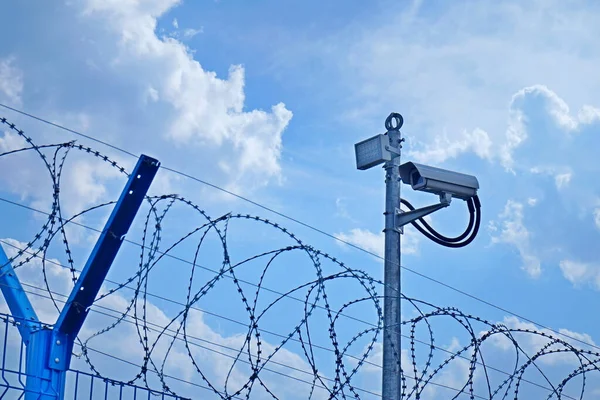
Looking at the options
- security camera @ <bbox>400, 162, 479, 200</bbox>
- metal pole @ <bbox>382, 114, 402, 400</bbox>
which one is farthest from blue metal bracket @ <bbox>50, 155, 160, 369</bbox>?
security camera @ <bbox>400, 162, 479, 200</bbox>

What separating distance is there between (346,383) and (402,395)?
997mm

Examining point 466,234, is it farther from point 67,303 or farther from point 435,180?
point 67,303

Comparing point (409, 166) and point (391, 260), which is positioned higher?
point (409, 166)

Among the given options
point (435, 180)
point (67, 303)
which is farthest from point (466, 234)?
point (67, 303)

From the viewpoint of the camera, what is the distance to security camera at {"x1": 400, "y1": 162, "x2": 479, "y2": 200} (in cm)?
1308

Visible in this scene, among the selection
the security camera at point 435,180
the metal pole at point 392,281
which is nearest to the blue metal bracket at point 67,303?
the metal pole at point 392,281

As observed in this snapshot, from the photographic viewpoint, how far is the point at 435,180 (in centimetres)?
1315

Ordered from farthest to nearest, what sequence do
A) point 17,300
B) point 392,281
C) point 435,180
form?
point 435,180, point 392,281, point 17,300

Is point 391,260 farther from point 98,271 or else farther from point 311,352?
point 98,271

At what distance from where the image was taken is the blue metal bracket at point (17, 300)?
960cm

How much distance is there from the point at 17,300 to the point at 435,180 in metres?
5.56

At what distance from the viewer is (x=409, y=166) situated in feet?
43.4

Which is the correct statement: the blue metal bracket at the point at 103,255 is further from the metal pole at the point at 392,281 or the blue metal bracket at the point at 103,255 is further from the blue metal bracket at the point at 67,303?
the metal pole at the point at 392,281

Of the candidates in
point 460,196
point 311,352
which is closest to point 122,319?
point 311,352
